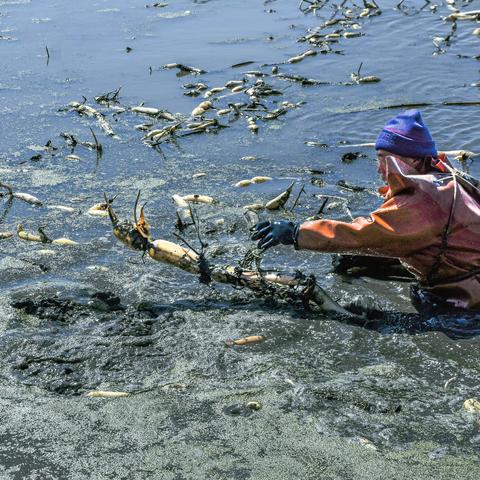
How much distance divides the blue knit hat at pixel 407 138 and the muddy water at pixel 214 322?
3.77ft

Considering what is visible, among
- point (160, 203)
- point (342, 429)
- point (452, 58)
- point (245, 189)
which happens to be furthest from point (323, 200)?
point (452, 58)

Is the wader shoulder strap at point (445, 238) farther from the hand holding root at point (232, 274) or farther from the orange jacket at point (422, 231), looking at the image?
the hand holding root at point (232, 274)

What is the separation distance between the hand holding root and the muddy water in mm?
124

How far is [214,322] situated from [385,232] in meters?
1.42

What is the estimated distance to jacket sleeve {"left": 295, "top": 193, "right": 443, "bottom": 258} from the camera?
569cm

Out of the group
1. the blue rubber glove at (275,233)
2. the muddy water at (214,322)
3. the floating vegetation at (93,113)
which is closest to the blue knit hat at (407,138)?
the blue rubber glove at (275,233)

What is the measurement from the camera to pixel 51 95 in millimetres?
12406

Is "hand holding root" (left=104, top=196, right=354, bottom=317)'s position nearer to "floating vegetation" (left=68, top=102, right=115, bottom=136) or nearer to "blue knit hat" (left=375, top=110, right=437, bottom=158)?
"blue knit hat" (left=375, top=110, right=437, bottom=158)

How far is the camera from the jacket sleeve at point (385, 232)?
5.69m

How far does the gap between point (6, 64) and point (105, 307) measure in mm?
8760

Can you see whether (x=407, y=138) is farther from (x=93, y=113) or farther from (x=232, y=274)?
(x=93, y=113)

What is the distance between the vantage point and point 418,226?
18.7ft

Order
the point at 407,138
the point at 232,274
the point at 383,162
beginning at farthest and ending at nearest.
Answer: the point at 232,274
the point at 383,162
the point at 407,138

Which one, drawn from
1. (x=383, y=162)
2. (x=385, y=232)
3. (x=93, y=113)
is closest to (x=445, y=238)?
(x=385, y=232)
